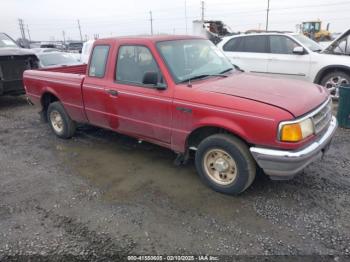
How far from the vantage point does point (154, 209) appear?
3.63m

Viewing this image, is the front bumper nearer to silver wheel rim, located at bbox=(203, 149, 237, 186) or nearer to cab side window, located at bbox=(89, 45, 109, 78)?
silver wheel rim, located at bbox=(203, 149, 237, 186)

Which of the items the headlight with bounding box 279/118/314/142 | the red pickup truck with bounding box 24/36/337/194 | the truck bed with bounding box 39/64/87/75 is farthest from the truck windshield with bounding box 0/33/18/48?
the headlight with bounding box 279/118/314/142

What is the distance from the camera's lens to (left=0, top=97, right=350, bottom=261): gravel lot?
9.91ft

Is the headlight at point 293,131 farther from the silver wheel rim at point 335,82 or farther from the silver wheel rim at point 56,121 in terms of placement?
the silver wheel rim at point 335,82

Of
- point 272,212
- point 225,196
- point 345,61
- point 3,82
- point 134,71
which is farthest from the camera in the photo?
point 3,82

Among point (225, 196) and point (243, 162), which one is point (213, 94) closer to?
point (243, 162)

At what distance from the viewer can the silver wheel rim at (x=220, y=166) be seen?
3718 mm

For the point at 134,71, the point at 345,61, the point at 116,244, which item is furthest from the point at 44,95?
the point at 345,61

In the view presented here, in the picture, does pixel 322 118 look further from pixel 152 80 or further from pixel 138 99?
pixel 138 99

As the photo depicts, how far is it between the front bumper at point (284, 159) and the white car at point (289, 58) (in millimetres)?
4524

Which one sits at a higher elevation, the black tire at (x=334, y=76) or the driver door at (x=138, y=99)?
the driver door at (x=138, y=99)

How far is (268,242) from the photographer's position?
3012 millimetres

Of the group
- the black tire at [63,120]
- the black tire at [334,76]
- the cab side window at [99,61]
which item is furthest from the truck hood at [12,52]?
the black tire at [334,76]

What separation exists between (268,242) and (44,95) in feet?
16.4
